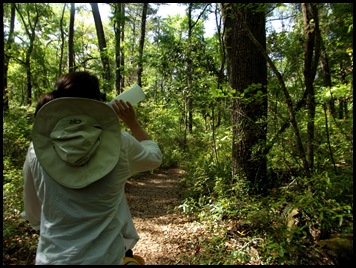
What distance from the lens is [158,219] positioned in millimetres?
5508

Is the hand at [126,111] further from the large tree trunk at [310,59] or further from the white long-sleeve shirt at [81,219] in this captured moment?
the large tree trunk at [310,59]

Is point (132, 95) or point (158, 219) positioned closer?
point (132, 95)

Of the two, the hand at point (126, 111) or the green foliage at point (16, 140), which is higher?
the hand at point (126, 111)

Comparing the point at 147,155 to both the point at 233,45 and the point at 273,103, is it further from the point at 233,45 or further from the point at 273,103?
the point at 233,45

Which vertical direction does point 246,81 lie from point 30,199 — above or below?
above

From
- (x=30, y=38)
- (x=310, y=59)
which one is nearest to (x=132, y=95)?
(x=310, y=59)

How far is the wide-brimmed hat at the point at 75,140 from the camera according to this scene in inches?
49.0

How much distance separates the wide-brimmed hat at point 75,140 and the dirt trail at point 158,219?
10.2 feet

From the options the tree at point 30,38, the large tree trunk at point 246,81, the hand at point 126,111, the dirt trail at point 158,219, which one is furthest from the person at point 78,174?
the tree at point 30,38

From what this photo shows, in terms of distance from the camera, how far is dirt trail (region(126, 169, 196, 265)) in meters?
4.13

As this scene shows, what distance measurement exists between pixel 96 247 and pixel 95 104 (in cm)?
75

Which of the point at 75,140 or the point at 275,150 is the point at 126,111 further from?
the point at 275,150

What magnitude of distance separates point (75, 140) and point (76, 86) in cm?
35

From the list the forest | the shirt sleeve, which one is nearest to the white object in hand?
the shirt sleeve
